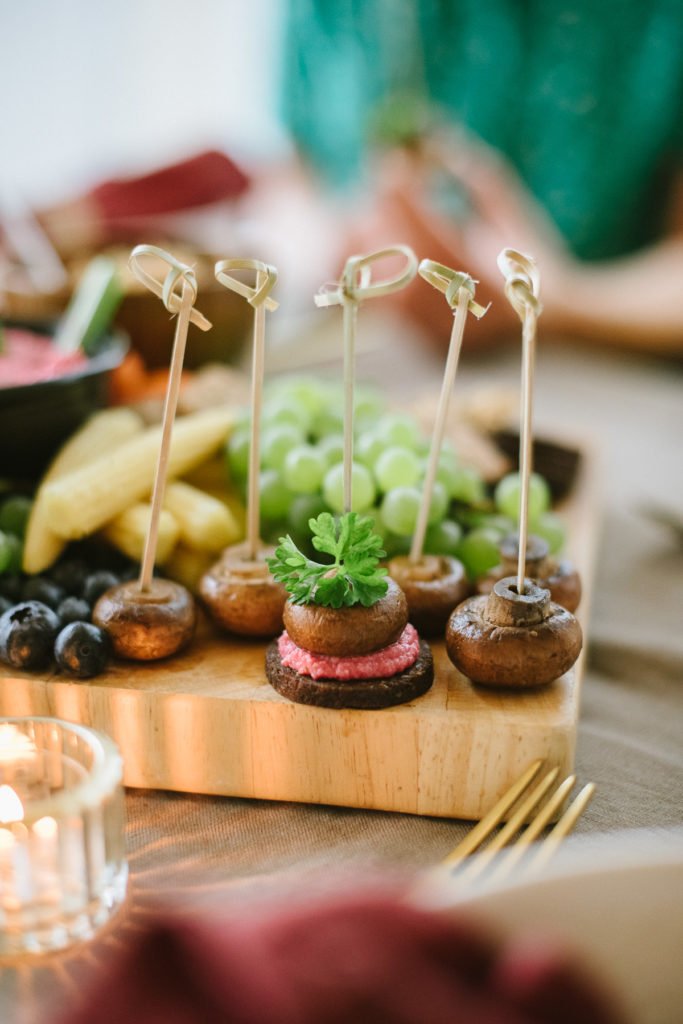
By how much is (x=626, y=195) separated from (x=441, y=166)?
3.66 ft

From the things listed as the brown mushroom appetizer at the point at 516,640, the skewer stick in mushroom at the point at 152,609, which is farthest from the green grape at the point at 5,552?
the brown mushroom appetizer at the point at 516,640

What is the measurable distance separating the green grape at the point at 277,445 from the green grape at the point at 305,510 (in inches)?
3.2

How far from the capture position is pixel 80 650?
88 centimetres

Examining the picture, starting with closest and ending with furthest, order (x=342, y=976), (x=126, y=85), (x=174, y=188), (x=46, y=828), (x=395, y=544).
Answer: (x=342, y=976)
(x=46, y=828)
(x=395, y=544)
(x=174, y=188)
(x=126, y=85)

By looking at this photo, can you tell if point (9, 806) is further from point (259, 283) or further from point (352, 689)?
point (259, 283)

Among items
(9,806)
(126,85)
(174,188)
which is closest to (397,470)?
(9,806)

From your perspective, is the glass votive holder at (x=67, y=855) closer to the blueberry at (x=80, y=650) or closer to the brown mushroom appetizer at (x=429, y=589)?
the blueberry at (x=80, y=650)

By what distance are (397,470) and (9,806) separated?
58 cm

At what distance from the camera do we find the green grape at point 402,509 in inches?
41.5

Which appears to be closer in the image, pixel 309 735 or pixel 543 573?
pixel 309 735

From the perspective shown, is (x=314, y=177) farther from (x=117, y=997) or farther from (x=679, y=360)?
(x=117, y=997)

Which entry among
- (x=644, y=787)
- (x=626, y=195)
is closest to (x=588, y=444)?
(x=644, y=787)

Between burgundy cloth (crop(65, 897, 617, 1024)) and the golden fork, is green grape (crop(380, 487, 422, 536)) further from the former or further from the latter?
burgundy cloth (crop(65, 897, 617, 1024))

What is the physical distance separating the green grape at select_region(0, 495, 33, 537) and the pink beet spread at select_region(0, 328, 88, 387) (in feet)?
0.65
